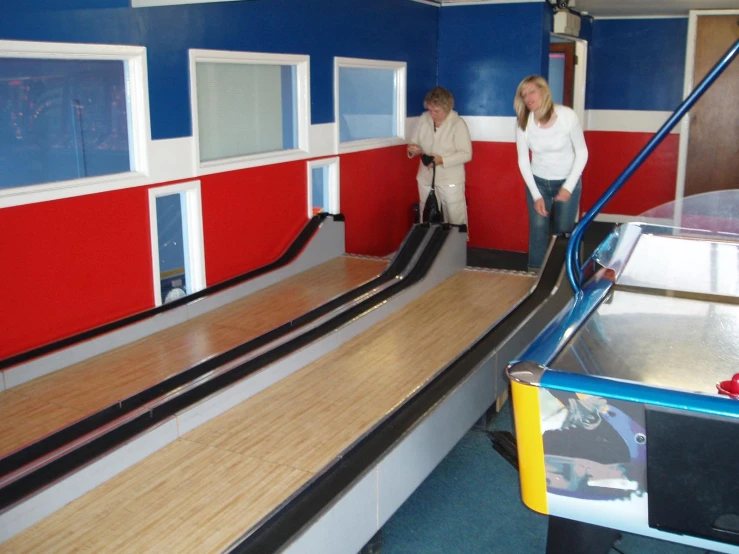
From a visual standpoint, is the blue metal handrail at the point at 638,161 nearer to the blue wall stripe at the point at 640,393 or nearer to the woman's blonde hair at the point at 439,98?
the blue wall stripe at the point at 640,393

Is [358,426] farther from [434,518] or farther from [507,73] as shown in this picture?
[507,73]

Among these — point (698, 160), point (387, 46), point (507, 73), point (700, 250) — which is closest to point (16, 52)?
point (700, 250)

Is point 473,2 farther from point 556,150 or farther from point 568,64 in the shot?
point 556,150

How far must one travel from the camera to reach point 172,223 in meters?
4.66

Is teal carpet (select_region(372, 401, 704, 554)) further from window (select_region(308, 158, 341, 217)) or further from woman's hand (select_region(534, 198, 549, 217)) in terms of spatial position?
window (select_region(308, 158, 341, 217))

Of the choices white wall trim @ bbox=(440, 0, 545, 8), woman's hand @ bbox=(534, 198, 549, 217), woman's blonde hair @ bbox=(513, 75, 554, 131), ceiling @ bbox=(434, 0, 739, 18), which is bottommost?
woman's hand @ bbox=(534, 198, 549, 217)

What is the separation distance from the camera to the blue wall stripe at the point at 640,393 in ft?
6.10

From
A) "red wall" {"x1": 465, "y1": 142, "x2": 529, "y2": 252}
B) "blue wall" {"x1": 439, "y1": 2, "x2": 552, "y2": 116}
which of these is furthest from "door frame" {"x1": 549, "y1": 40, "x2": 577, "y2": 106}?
"red wall" {"x1": 465, "y1": 142, "x2": 529, "y2": 252}

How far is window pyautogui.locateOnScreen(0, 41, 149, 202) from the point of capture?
11.6 feet

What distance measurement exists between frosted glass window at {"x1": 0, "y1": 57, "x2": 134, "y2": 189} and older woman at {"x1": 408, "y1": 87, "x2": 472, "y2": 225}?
2.90m

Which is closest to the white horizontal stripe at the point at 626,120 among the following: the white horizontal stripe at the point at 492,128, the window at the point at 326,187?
the white horizontal stripe at the point at 492,128

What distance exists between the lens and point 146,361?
12.3 ft

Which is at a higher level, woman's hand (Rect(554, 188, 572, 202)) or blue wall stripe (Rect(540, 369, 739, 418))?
woman's hand (Rect(554, 188, 572, 202))

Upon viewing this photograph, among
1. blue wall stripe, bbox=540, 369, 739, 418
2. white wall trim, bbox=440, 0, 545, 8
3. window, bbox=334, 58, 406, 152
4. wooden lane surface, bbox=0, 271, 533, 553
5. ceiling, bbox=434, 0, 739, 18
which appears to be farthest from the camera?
ceiling, bbox=434, 0, 739, 18
